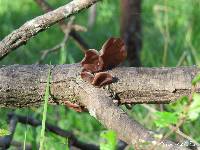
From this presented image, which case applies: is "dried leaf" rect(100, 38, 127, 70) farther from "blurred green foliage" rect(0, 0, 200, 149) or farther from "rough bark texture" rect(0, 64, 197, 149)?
"blurred green foliage" rect(0, 0, 200, 149)

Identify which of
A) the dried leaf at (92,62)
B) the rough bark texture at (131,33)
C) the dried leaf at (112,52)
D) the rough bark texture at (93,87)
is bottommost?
the rough bark texture at (93,87)

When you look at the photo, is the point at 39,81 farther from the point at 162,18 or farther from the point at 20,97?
the point at 162,18

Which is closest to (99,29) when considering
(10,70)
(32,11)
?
(32,11)

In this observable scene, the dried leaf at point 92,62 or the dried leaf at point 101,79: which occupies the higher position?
the dried leaf at point 92,62

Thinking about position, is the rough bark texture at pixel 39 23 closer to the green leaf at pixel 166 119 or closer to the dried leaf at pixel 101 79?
the dried leaf at pixel 101 79

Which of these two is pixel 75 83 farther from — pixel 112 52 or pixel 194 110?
pixel 194 110

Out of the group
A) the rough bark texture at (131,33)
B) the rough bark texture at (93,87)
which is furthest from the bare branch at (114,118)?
the rough bark texture at (131,33)

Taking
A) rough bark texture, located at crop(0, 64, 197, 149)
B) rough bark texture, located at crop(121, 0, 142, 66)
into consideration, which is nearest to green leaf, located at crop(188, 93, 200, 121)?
rough bark texture, located at crop(0, 64, 197, 149)

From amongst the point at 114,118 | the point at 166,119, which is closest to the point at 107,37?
the point at 114,118
